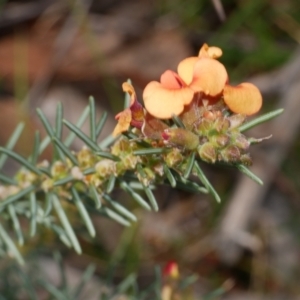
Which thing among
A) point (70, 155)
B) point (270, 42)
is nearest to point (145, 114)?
point (70, 155)

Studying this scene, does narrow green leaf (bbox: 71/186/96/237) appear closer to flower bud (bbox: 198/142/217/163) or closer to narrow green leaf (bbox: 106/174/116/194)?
narrow green leaf (bbox: 106/174/116/194)

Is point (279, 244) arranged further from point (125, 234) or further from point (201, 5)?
point (201, 5)

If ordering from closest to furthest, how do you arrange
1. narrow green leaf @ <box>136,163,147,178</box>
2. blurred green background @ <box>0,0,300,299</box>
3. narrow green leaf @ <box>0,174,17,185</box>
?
1. narrow green leaf @ <box>136,163,147,178</box>
2. narrow green leaf @ <box>0,174,17,185</box>
3. blurred green background @ <box>0,0,300,299</box>

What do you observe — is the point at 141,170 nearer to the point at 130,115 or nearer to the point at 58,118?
the point at 130,115

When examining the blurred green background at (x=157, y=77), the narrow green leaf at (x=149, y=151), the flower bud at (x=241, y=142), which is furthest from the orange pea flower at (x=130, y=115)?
the blurred green background at (x=157, y=77)

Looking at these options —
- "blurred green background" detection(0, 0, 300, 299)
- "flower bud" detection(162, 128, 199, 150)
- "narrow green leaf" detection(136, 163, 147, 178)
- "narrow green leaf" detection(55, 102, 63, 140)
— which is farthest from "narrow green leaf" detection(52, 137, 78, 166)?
"blurred green background" detection(0, 0, 300, 299)

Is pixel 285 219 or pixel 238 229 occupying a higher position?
pixel 238 229
